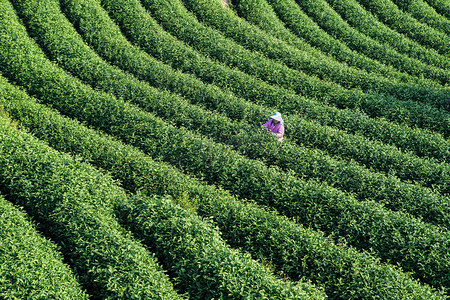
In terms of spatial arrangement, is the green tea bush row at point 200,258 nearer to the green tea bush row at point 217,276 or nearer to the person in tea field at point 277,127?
the green tea bush row at point 217,276

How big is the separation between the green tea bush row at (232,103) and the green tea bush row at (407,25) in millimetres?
11150

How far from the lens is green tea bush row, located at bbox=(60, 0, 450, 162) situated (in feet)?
68.7

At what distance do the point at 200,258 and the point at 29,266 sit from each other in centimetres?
437

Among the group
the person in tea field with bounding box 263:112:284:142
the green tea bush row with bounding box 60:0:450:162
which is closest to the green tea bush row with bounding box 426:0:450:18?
the green tea bush row with bounding box 60:0:450:162

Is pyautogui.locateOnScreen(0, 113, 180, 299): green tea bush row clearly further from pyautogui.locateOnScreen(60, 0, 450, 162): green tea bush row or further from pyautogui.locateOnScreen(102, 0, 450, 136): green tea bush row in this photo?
pyautogui.locateOnScreen(102, 0, 450, 136): green tea bush row

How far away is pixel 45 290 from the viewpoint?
37.3ft

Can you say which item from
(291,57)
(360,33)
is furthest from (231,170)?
(360,33)

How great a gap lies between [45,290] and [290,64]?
18.8m

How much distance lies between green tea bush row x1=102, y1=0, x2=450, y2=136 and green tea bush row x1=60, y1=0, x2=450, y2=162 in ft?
2.58

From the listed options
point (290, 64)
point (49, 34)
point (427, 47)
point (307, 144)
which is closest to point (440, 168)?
point (307, 144)

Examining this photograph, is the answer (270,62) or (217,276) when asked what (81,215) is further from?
(270,62)

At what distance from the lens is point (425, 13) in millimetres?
33156

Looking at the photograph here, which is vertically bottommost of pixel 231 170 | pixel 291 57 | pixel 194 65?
pixel 231 170

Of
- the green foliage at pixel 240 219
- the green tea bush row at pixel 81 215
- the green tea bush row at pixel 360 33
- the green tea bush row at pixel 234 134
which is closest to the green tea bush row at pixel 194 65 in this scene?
the green tea bush row at pixel 234 134
